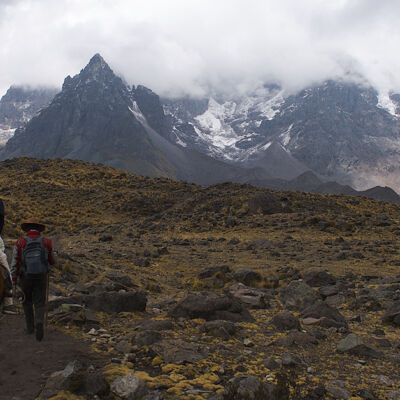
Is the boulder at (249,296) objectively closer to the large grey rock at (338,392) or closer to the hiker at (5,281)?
the large grey rock at (338,392)

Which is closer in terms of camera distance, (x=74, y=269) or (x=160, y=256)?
(x=74, y=269)

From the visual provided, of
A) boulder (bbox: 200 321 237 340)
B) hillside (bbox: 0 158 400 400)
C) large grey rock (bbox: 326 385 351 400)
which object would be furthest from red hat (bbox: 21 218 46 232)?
large grey rock (bbox: 326 385 351 400)

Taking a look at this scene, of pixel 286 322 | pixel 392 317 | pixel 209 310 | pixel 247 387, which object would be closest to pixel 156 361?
pixel 247 387

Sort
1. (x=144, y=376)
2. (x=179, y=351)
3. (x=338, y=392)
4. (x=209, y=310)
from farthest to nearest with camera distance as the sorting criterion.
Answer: (x=209, y=310)
(x=179, y=351)
(x=144, y=376)
(x=338, y=392)

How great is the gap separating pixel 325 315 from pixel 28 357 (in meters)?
6.51

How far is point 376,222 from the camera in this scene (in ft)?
93.6

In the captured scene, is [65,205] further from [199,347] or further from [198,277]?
[199,347]

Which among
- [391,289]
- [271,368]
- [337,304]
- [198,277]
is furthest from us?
[198,277]

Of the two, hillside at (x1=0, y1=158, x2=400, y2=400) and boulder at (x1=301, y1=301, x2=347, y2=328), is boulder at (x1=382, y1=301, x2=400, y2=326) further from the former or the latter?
boulder at (x1=301, y1=301, x2=347, y2=328)

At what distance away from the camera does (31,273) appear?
7.45 m

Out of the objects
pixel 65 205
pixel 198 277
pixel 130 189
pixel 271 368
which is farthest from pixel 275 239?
Answer: pixel 130 189

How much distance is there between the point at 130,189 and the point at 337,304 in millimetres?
40337

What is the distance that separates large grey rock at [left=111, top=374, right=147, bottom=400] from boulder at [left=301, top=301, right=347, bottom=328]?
16.8ft

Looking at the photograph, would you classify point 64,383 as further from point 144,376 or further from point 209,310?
point 209,310
